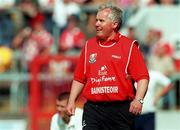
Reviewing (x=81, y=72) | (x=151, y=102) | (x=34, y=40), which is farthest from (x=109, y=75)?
(x=34, y=40)

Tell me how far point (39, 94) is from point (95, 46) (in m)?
7.03

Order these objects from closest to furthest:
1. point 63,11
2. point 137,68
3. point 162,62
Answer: point 137,68 → point 162,62 → point 63,11

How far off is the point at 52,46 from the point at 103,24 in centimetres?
848

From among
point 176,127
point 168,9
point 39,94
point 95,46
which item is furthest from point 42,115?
point 95,46

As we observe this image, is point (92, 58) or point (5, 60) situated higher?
point (92, 58)

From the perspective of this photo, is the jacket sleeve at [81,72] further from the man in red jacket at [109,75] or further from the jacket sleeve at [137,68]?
the jacket sleeve at [137,68]

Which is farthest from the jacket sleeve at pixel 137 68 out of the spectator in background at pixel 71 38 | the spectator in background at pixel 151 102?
the spectator in background at pixel 71 38

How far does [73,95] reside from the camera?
7.43 meters

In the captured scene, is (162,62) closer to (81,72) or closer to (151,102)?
(151,102)

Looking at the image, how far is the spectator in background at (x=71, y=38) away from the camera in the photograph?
15703mm

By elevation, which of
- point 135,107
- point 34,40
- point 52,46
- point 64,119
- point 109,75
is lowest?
point 64,119

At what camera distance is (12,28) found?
632 inches

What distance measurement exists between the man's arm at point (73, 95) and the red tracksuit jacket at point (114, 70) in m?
0.12

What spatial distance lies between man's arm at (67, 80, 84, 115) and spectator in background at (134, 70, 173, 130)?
2.89m
